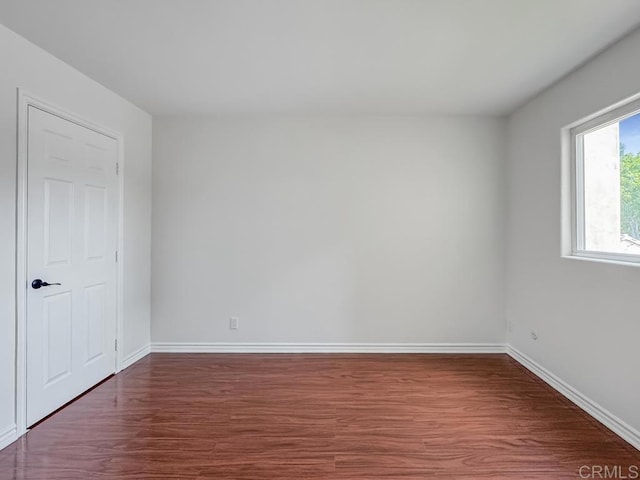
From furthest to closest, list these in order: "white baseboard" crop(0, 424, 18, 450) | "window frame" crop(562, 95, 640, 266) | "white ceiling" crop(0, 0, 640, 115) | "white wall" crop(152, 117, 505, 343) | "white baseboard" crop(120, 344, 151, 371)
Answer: "white wall" crop(152, 117, 505, 343), "white baseboard" crop(120, 344, 151, 371), "window frame" crop(562, 95, 640, 266), "white baseboard" crop(0, 424, 18, 450), "white ceiling" crop(0, 0, 640, 115)

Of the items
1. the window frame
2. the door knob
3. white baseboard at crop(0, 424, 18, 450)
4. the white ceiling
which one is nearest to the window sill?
the window frame

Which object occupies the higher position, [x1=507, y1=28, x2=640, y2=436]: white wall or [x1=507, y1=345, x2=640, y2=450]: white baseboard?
[x1=507, y1=28, x2=640, y2=436]: white wall

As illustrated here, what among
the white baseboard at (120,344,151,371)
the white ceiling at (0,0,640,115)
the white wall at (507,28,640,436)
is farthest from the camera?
the white baseboard at (120,344,151,371)

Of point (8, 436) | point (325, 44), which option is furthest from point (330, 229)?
point (8, 436)

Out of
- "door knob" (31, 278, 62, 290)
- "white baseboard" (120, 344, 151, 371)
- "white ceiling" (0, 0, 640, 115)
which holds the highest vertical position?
"white ceiling" (0, 0, 640, 115)

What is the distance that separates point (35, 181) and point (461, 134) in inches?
146

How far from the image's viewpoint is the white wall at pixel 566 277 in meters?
2.27

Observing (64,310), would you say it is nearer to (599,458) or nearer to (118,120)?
(118,120)

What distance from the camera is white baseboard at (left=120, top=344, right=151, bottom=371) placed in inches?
135

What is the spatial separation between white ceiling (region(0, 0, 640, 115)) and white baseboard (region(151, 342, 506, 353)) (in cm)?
245

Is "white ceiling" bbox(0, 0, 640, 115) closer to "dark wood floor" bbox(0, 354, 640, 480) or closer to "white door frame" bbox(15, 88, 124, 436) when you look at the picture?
"white door frame" bbox(15, 88, 124, 436)

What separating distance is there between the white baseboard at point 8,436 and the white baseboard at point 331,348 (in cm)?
166

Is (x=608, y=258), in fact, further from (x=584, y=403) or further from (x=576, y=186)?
(x=584, y=403)

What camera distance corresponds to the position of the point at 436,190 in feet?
12.6
